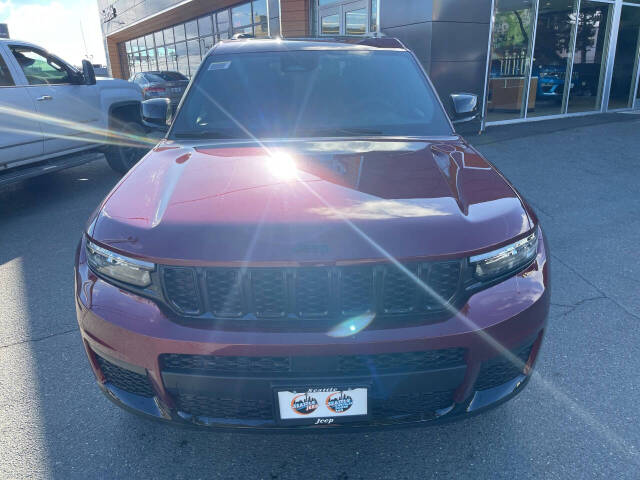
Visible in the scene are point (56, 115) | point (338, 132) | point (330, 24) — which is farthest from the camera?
point (330, 24)

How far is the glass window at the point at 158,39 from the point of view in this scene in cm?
2552

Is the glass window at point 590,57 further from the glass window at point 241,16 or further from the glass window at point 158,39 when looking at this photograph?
the glass window at point 158,39

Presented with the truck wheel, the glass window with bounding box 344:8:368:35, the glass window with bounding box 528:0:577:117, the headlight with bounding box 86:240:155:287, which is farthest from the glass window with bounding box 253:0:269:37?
the headlight with bounding box 86:240:155:287

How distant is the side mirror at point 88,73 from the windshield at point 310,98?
3.33 m

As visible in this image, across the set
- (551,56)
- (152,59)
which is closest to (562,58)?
(551,56)

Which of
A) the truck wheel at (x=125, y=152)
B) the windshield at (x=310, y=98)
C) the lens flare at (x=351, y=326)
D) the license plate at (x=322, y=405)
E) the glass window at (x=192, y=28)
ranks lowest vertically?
the truck wheel at (x=125, y=152)

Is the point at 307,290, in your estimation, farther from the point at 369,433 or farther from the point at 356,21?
the point at 356,21

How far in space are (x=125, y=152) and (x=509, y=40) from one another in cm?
965

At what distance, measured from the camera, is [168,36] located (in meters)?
24.5

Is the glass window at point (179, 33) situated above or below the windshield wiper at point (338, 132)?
above

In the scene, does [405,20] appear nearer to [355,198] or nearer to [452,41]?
[452,41]

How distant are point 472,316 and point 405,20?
951 cm

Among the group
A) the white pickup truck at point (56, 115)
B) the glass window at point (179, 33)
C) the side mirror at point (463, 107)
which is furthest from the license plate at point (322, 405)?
the glass window at point (179, 33)

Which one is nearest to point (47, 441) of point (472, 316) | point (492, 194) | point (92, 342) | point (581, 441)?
point (92, 342)
